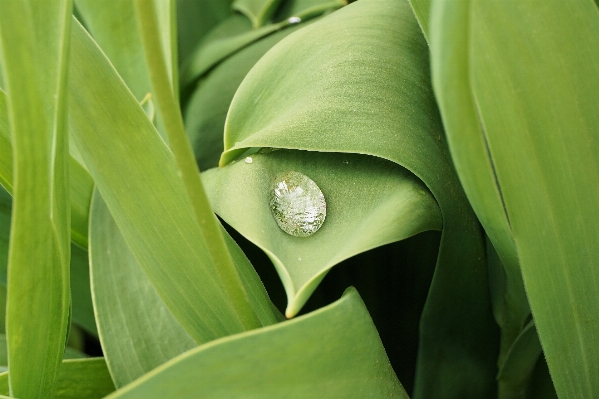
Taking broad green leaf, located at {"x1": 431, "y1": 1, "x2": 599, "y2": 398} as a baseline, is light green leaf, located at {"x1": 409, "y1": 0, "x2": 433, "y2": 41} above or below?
above

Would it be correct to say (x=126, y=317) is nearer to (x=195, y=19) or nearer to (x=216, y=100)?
(x=216, y=100)

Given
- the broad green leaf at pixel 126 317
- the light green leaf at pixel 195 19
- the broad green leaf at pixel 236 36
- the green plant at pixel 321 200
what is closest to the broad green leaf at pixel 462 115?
the green plant at pixel 321 200

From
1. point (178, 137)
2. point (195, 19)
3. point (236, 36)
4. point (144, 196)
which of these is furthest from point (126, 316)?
point (195, 19)

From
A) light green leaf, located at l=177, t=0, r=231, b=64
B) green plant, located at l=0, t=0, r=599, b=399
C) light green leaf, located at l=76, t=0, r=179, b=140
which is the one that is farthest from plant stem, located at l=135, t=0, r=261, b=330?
light green leaf, located at l=177, t=0, r=231, b=64

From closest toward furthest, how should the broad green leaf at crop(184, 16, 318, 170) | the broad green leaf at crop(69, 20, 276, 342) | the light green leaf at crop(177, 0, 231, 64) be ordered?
the broad green leaf at crop(69, 20, 276, 342) < the broad green leaf at crop(184, 16, 318, 170) < the light green leaf at crop(177, 0, 231, 64)

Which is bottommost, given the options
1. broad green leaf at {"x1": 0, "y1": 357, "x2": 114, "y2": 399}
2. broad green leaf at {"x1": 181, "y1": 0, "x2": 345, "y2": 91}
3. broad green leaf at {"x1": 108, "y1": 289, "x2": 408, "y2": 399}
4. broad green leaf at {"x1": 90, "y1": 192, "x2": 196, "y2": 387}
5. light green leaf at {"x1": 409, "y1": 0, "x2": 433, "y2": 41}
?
broad green leaf at {"x1": 0, "y1": 357, "x2": 114, "y2": 399}

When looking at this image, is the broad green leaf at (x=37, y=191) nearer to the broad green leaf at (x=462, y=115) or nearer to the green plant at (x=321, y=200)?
the green plant at (x=321, y=200)

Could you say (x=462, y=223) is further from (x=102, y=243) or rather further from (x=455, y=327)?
(x=102, y=243)

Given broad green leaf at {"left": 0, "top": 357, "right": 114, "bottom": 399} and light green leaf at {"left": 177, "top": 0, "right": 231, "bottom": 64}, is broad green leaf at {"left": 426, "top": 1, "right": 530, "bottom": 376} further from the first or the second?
light green leaf at {"left": 177, "top": 0, "right": 231, "bottom": 64}
